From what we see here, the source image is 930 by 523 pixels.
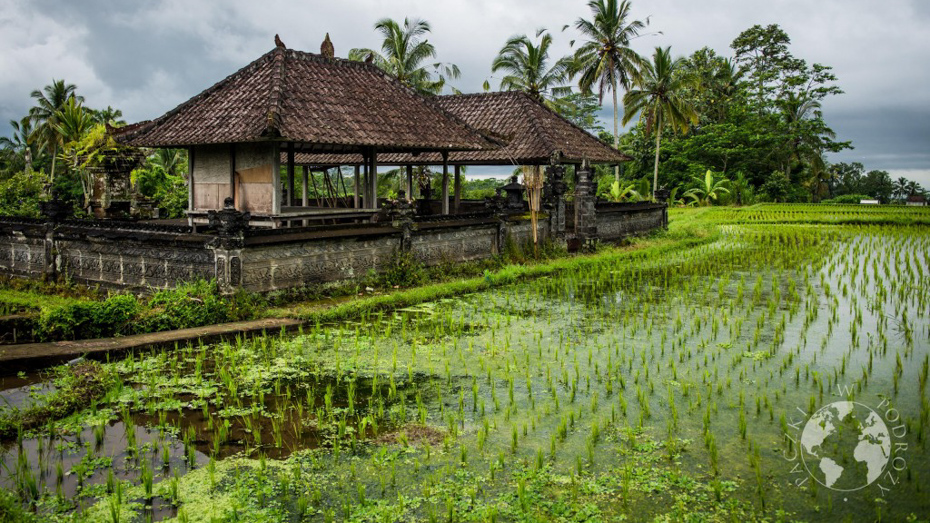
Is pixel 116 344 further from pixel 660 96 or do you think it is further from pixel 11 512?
pixel 660 96

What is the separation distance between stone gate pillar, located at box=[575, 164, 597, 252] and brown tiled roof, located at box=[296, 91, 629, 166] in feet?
3.53

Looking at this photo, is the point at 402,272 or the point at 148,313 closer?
the point at 148,313

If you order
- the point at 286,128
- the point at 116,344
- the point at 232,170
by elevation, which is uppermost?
the point at 286,128

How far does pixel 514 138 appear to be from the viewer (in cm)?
1834

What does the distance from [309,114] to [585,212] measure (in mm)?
8183

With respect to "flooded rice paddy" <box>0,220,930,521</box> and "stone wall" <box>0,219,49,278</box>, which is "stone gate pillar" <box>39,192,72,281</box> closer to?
"stone wall" <box>0,219,49,278</box>

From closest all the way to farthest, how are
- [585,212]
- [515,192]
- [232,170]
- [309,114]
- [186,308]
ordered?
[186,308] < [309,114] < [232,170] < [585,212] < [515,192]

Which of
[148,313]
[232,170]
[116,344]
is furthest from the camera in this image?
[232,170]

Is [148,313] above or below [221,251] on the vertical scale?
below

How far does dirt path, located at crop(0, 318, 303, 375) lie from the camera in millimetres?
6766

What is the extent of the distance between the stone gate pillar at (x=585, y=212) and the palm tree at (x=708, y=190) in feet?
65.3

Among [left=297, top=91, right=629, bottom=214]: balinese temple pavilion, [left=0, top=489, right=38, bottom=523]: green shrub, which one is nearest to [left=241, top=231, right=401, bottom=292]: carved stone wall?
[left=0, top=489, right=38, bottom=523]: green shrub

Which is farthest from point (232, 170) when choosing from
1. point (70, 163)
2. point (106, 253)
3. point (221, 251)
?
point (70, 163)

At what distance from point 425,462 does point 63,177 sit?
3950 centimetres
